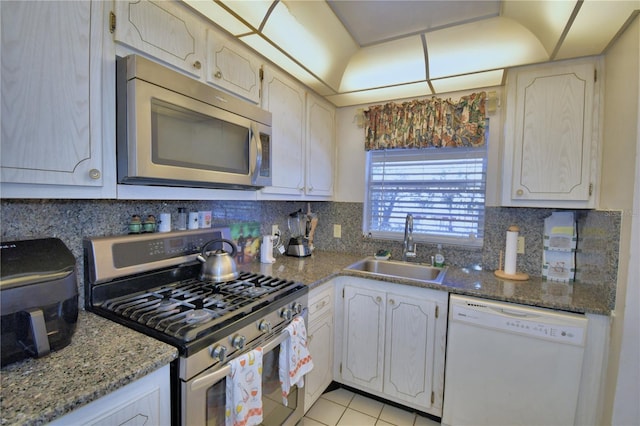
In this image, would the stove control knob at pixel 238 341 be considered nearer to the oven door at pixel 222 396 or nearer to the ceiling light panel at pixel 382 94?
the oven door at pixel 222 396

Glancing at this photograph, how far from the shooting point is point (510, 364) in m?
1.55

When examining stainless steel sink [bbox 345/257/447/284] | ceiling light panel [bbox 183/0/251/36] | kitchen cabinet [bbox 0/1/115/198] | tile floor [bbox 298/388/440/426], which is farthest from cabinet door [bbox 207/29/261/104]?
tile floor [bbox 298/388/440/426]

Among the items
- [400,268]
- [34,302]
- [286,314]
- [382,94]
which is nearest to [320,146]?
[382,94]

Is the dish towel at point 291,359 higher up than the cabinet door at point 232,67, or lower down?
lower down

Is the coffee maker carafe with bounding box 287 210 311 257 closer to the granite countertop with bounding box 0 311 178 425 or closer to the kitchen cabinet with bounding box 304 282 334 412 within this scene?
the kitchen cabinet with bounding box 304 282 334 412

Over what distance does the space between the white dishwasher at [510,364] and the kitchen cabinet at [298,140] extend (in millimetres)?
1246

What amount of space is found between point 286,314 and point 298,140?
1.20 meters

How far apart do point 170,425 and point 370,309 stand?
4.25 ft

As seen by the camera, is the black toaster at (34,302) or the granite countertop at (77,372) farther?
the black toaster at (34,302)

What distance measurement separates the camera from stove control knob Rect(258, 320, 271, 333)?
1.25m

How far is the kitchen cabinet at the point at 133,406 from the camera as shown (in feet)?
2.40

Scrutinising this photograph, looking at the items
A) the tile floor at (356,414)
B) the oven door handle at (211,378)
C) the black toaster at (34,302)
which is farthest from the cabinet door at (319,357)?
the black toaster at (34,302)

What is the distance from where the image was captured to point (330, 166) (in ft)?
8.42

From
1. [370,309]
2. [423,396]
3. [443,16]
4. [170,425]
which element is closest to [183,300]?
[170,425]
